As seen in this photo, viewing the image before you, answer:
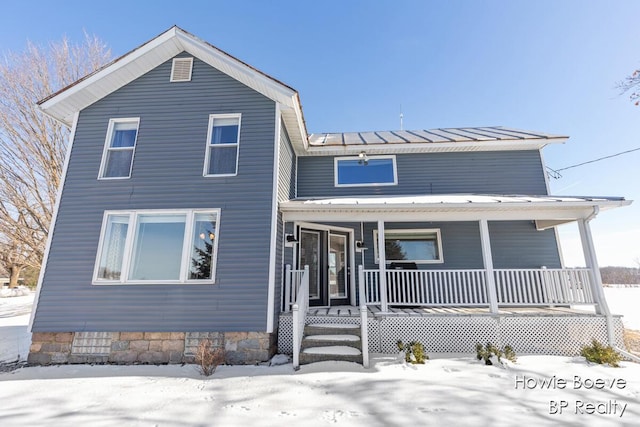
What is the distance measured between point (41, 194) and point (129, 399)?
12.8 m

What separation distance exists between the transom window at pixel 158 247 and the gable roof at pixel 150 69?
310 cm

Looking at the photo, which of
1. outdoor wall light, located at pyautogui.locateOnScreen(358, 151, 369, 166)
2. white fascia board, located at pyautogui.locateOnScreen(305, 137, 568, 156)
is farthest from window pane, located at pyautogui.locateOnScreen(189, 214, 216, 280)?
outdoor wall light, located at pyautogui.locateOnScreen(358, 151, 369, 166)

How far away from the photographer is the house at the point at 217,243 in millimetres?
5637

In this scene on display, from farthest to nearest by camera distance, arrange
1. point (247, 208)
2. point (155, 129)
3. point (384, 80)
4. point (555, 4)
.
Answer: point (384, 80) → point (555, 4) → point (155, 129) → point (247, 208)

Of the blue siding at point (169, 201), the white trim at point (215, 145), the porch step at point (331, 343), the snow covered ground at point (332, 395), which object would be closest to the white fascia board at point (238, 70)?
the blue siding at point (169, 201)

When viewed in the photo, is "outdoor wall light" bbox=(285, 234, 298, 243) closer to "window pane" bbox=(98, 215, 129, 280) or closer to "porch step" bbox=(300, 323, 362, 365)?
"porch step" bbox=(300, 323, 362, 365)

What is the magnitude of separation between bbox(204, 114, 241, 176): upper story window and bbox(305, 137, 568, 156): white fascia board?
2.74 meters

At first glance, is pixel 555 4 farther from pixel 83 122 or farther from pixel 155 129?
pixel 83 122

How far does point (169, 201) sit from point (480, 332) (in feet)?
24.5

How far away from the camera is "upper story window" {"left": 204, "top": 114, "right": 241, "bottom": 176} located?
6461 mm

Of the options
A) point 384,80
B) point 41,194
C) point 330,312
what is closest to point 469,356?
point 330,312

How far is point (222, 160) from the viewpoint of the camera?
6539 millimetres

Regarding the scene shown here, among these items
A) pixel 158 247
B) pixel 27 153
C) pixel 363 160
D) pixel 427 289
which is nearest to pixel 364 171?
pixel 363 160

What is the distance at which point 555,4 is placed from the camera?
25.1ft
